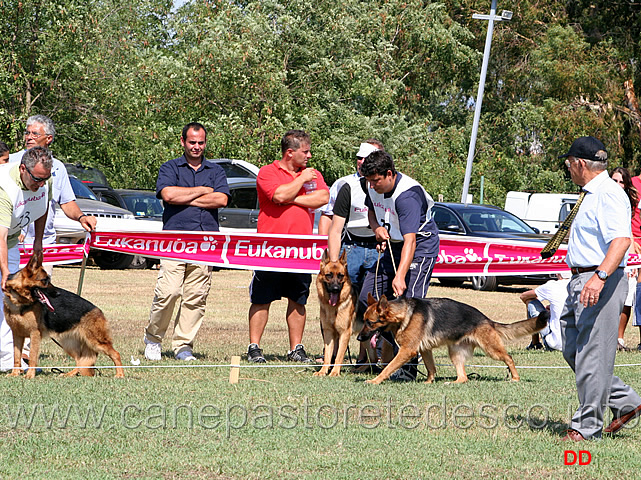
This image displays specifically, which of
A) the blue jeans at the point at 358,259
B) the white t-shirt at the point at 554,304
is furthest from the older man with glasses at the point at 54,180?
the white t-shirt at the point at 554,304

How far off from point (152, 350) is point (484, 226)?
1114 centimetres

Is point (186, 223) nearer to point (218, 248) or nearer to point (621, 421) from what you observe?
point (218, 248)

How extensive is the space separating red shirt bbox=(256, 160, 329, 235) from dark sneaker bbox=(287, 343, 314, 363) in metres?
1.15

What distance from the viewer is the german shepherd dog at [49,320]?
271 inches

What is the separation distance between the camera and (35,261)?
22.9ft

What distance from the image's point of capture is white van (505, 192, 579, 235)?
2314 centimetres

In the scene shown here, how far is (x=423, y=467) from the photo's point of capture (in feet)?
15.3

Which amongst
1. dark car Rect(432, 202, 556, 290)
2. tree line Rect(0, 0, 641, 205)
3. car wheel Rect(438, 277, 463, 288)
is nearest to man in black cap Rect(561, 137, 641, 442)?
dark car Rect(432, 202, 556, 290)

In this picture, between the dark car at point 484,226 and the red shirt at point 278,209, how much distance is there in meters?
9.15

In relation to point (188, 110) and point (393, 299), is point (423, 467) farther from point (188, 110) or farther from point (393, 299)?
point (188, 110)

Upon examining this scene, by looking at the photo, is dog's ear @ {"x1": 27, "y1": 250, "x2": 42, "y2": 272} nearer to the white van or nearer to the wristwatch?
the wristwatch

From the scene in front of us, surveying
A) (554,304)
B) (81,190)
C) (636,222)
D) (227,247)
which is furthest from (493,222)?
(227,247)

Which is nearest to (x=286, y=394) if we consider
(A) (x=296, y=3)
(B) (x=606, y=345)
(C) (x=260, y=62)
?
(B) (x=606, y=345)

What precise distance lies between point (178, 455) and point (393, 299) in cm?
329
